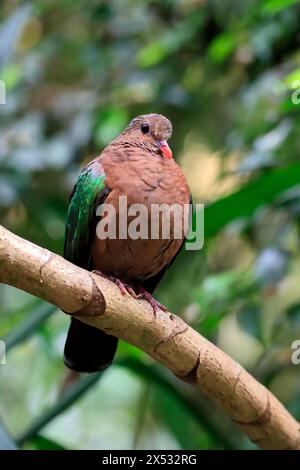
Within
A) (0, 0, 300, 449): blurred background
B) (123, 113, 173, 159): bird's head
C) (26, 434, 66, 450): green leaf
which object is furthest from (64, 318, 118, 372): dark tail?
(123, 113, 173, 159): bird's head

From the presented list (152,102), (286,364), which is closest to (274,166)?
(286,364)

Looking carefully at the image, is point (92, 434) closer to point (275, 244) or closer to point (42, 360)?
point (42, 360)

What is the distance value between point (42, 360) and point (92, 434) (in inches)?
20.6

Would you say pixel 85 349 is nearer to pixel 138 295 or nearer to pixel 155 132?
pixel 138 295

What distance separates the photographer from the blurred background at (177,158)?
310cm

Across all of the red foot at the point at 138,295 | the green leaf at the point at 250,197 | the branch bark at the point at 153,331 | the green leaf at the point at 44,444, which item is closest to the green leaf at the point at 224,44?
the green leaf at the point at 250,197

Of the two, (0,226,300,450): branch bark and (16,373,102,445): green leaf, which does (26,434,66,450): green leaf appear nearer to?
(16,373,102,445): green leaf

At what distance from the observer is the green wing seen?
246 cm

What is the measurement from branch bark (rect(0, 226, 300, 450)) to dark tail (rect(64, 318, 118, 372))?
37 centimetres

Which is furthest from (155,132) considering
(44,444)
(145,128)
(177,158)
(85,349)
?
(177,158)

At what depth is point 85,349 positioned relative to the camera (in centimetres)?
254

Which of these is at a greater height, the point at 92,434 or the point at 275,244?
the point at 275,244
